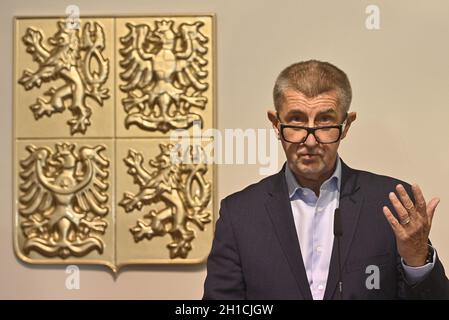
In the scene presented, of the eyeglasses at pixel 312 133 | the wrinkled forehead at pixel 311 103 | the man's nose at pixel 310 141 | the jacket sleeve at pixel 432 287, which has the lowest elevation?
the jacket sleeve at pixel 432 287

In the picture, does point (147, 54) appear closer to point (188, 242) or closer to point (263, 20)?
point (263, 20)

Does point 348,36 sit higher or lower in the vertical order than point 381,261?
higher

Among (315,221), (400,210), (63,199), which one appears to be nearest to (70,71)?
(63,199)

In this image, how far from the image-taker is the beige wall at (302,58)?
6.42 feet

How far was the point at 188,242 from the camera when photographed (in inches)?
79.0

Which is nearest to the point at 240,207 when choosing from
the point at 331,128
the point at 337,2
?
the point at 331,128

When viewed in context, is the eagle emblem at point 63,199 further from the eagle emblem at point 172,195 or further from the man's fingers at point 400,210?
the man's fingers at point 400,210

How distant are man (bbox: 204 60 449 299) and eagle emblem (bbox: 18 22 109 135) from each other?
77cm

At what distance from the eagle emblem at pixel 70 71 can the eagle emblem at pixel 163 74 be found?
82mm

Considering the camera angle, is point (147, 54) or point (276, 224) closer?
point (276, 224)

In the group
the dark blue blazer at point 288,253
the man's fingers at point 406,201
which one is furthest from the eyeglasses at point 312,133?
the man's fingers at point 406,201

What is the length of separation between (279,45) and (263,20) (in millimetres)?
95

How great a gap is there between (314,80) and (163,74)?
740 mm

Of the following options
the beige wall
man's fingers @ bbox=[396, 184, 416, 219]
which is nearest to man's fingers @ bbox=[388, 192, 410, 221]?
man's fingers @ bbox=[396, 184, 416, 219]
